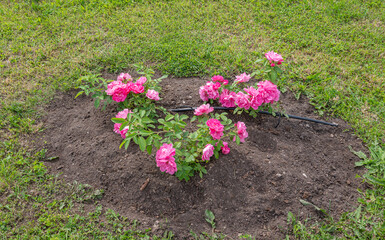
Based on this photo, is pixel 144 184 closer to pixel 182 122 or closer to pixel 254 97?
pixel 182 122

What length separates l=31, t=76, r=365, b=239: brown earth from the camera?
235cm

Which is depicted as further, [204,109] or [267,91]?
[267,91]

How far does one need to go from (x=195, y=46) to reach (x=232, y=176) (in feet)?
6.66

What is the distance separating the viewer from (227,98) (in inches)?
114

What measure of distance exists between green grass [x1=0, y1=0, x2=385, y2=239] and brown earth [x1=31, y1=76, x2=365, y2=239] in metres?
0.35

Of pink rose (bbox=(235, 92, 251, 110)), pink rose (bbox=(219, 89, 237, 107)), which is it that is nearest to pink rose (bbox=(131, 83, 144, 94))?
pink rose (bbox=(219, 89, 237, 107))

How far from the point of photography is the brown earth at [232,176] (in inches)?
92.4

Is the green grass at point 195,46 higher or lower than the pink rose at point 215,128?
lower

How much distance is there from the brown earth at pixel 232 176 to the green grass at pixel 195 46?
347 mm

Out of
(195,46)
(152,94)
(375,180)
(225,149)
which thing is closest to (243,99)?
(225,149)

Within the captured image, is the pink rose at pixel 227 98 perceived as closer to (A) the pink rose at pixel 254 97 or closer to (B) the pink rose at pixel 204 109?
(A) the pink rose at pixel 254 97

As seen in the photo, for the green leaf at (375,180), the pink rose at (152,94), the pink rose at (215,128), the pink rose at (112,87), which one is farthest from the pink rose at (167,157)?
the green leaf at (375,180)

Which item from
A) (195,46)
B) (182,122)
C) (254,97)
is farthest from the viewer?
(195,46)

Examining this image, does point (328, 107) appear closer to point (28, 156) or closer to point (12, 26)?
point (28, 156)
